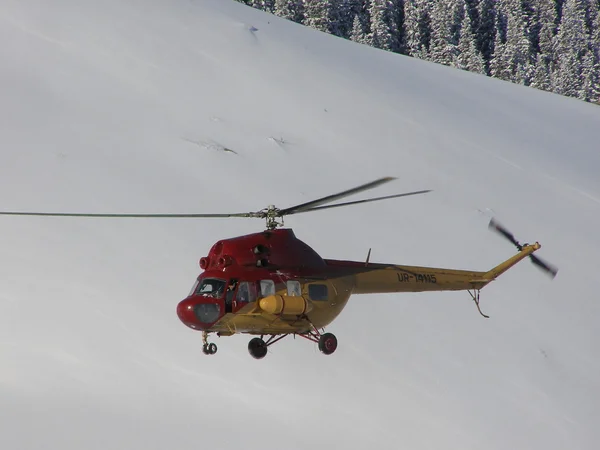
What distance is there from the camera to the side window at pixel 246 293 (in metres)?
14.4

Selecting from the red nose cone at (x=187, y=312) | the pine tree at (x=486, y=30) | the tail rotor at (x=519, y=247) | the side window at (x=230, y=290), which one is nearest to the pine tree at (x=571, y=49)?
the pine tree at (x=486, y=30)

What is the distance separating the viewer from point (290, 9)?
78.1 metres

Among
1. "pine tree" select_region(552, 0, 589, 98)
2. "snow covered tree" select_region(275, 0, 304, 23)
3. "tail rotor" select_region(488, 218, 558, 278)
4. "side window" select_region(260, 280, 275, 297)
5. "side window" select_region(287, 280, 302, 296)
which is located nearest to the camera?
"side window" select_region(260, 280, 275, 297)

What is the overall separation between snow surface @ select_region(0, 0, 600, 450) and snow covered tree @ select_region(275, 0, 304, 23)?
36.8 m

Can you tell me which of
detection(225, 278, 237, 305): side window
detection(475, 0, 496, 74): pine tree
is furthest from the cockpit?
detection(475, 0, 496, 74): pine tree

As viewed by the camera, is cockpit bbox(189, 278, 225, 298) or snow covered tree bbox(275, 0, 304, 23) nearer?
cockpit bbox(189, 278, 225, 298)

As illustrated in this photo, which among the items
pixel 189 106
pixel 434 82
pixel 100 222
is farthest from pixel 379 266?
pixel 434 82

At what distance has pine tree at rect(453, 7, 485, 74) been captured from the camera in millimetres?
76125

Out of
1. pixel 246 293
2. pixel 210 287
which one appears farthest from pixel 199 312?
pixel 246 293

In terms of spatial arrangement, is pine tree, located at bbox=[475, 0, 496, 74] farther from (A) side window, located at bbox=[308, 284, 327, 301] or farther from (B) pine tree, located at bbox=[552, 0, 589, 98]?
(A) side window, located at bbox=[308, 284, 327, 301]

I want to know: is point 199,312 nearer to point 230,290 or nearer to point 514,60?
point 230,290

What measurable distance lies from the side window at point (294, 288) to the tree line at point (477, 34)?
64120mm

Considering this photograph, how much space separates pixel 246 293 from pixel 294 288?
109 cm

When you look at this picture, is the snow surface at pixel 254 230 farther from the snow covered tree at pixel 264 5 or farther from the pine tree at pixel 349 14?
the pine tree at pixel 349 14
